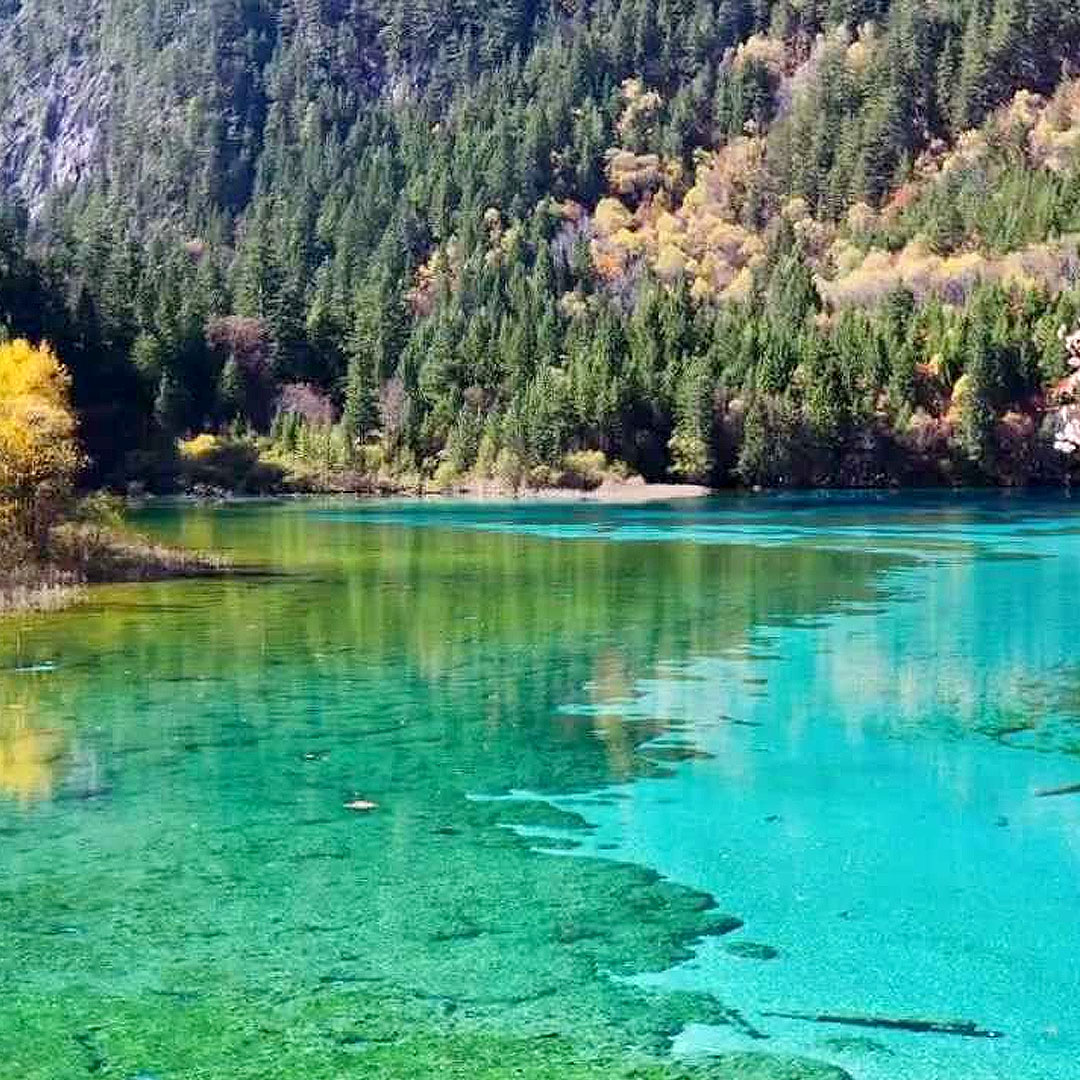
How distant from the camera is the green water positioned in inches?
570

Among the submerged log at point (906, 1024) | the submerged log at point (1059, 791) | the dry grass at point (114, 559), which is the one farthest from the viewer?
the dry grass at point (114, 559)

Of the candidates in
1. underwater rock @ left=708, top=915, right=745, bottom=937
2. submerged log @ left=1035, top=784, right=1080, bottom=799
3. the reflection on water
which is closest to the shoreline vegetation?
the reflection on water

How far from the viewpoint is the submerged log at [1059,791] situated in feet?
76.3

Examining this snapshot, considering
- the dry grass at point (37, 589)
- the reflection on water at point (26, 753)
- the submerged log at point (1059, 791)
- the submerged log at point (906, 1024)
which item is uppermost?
the dry grass at point (37, 589)

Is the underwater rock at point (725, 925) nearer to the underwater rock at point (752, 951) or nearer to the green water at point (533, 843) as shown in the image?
the green water at point (533, 843)

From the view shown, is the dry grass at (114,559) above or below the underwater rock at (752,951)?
above

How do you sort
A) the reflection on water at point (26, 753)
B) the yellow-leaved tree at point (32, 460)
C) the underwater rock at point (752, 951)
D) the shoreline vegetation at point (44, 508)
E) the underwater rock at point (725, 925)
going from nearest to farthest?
the underwater rock at point (752, 951)
the underwater rock at point (725, 925)
the reflection on water at point (26, 753)
the shoreline vegetation at point (44, 508)
the yellow-leaved tree at point (32, 460)

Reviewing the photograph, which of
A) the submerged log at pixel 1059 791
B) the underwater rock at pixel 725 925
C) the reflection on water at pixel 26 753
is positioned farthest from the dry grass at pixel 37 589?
the underwater rock at pixel 725 925

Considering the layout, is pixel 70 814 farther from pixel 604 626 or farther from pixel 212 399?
pixel 212 399

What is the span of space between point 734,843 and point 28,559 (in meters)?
40.0

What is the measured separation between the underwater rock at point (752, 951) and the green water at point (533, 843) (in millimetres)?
62

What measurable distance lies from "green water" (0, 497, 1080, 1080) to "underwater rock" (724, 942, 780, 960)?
2.5 inches

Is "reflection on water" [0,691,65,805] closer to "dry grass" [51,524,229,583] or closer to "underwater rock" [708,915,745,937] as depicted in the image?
"underwater rock" [708,915,745,937]

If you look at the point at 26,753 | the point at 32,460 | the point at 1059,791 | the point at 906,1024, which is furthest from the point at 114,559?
the point at 906,1024
